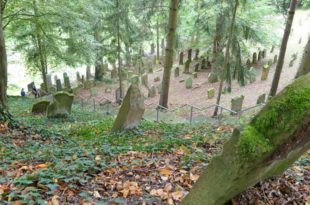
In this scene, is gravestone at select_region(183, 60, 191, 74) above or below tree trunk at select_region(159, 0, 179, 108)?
below

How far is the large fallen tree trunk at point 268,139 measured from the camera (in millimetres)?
2041

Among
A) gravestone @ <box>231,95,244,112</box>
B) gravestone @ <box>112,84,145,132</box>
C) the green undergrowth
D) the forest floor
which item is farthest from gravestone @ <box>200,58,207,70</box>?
A: the green undergrowth

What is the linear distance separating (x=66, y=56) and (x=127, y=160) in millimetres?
15344

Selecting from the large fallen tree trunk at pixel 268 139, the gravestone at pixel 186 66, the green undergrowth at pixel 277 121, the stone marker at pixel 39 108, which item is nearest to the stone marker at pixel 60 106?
the stone marker at pixel 39 108

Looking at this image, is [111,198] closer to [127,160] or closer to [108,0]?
[127,160]

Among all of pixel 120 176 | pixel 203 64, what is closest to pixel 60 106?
pixel 120 176

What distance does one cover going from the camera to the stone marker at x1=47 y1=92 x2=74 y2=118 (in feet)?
44.4

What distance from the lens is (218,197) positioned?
243 centimetres

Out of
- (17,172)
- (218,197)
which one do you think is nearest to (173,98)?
(17,172)

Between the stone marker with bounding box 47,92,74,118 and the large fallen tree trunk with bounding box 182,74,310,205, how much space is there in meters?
12.2

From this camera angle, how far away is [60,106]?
45.2ft

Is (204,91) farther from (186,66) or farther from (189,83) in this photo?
(186,66)

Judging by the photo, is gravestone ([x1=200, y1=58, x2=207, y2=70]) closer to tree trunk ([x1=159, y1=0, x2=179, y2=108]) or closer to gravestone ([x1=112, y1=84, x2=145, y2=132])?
tree trunk ([x1=159, y1=0, x2=179, y2=108])

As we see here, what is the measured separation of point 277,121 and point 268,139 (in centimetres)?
14
